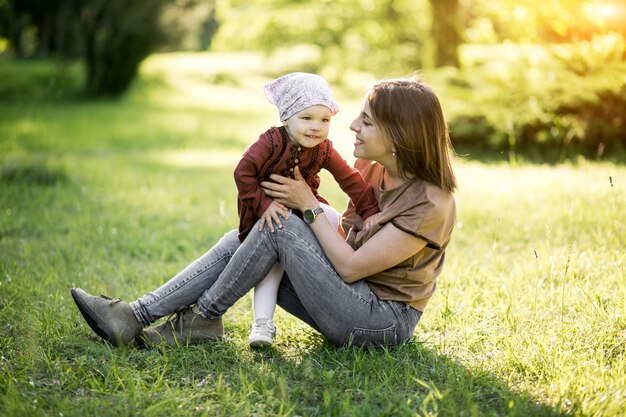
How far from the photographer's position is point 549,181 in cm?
638

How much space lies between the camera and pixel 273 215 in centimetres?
287

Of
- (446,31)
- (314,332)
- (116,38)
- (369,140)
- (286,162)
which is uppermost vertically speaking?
(446,31)

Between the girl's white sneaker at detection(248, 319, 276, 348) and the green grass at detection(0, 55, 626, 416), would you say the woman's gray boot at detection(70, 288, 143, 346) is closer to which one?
the green grass at detection(0, 55, 626, 416)

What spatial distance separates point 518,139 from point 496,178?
1.59m

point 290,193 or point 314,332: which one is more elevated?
point 290,193

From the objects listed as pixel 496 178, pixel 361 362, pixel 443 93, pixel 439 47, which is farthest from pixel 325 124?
pixel 439 47

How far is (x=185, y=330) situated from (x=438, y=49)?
11.6m

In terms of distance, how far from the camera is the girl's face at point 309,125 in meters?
2.94

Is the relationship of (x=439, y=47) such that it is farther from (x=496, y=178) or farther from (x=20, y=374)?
(x=20, y=374)

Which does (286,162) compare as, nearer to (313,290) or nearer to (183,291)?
(313,290)

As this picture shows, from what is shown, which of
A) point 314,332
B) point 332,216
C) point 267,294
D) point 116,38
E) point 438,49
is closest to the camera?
point 267,294

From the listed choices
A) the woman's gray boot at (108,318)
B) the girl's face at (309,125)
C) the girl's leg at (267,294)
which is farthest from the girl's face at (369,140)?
the woman's gray boot at (108,318)

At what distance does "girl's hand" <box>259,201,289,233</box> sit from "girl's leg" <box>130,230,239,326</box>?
0.35 metres

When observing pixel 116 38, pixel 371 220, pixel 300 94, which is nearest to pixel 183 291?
pixel 371 220
